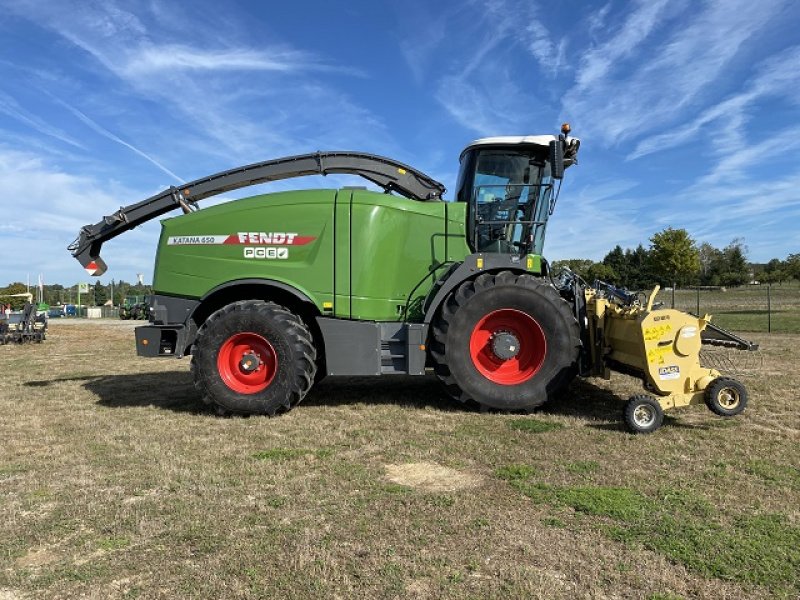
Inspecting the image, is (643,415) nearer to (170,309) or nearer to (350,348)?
(350,348)

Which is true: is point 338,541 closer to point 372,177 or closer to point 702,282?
point 372,177

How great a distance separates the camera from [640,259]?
63531 mm

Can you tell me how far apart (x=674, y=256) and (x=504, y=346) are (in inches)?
1344

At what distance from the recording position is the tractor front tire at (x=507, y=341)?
6.29 metres

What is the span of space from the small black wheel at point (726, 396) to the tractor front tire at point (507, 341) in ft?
4.57

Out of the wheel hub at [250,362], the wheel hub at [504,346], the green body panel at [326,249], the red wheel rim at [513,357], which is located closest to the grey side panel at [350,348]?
the green body panel at [326,249]

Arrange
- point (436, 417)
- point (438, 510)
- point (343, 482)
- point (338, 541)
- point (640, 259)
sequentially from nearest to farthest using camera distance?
point (338, 541)
point (438, 510)
point (343, 482)
point (436, 417)
point (640, 259)

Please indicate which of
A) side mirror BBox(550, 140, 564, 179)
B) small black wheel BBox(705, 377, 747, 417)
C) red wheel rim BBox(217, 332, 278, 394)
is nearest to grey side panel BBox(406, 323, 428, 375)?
red wheel rim BBox(217, 332, 278, 394)

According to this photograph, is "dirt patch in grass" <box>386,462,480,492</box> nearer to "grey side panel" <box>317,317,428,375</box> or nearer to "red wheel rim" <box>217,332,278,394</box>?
"grey side panel" <box>317,317,428,375</box>

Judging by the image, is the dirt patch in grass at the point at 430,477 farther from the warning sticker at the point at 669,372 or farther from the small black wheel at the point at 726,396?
the small black wheel at the point at 726,396

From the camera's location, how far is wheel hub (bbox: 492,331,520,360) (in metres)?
6.40

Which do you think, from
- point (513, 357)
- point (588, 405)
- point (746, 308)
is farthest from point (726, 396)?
point (746, 308)

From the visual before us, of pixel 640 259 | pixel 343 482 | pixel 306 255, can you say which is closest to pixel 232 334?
pixel 306 255

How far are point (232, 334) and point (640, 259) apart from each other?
6434 centimetres
